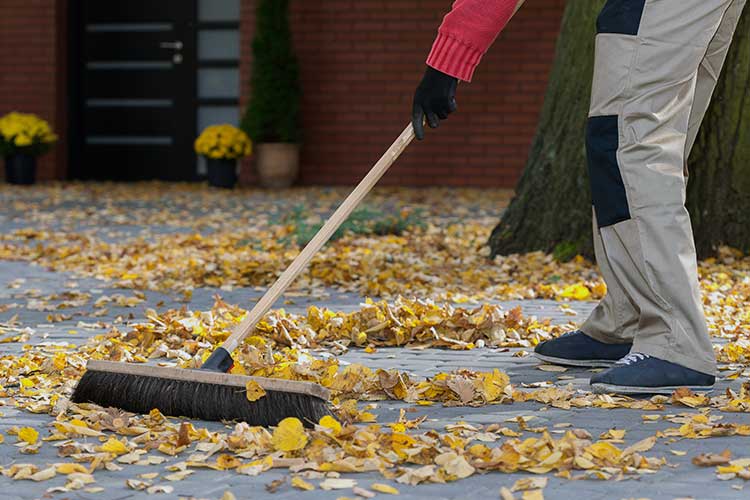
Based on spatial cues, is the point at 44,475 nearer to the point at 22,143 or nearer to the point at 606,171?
the point at 606,171

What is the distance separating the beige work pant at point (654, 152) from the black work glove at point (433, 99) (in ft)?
1.41

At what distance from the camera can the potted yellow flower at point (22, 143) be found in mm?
13383

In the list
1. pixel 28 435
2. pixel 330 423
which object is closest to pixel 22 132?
pixel 28 435

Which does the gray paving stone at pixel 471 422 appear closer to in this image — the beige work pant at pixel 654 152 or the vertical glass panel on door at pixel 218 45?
the beige work pant at pixel 654 152

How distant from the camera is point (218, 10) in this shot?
14.2 meters

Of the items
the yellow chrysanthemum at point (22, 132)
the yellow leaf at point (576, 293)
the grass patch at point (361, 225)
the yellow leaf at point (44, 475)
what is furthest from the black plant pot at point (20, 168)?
the yellow leaf at point (44, 475)

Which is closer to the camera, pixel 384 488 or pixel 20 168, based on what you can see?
pixel 384 488

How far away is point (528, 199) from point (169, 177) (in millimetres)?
8228

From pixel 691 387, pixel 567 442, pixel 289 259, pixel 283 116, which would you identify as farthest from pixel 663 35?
pixel 283 116

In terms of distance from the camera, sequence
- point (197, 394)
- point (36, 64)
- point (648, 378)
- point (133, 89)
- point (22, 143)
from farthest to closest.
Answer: point (133, 89) → point (36, 64) → point (22, 143) → point (648, 378) → point (197, 394)

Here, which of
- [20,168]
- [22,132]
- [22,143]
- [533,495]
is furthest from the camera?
[20,168]

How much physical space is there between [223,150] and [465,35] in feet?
30.6

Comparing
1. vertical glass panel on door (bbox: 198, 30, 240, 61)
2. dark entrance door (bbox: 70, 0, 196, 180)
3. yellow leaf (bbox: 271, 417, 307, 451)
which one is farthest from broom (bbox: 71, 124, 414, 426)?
dark entrance door (bbox: 70, 0, 196, 180)

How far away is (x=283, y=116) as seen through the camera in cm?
1318
